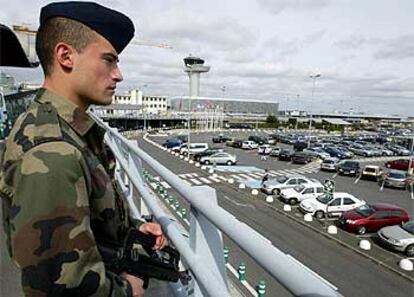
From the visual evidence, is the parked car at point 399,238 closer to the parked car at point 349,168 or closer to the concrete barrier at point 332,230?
the concrete barrier at point 332,230

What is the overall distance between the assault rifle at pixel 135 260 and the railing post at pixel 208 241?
0.41ft

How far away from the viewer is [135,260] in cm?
138

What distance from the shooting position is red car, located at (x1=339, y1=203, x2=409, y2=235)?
671 inches

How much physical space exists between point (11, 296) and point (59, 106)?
6.92 ft

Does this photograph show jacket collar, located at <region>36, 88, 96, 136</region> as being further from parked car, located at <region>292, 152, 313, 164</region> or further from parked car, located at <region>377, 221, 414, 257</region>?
parked car, located at <region>292, 152, 313, 164</region>

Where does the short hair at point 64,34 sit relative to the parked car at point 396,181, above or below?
above

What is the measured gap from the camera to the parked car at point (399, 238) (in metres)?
14.4

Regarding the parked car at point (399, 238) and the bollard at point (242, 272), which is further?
the parked car at point (399, 238)

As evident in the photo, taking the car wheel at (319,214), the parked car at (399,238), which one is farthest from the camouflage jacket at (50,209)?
the car wheel at (319,214)

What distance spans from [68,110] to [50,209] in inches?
16.1

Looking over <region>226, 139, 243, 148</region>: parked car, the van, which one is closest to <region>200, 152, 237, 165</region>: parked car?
the van

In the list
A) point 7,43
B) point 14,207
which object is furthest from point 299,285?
point 7,43

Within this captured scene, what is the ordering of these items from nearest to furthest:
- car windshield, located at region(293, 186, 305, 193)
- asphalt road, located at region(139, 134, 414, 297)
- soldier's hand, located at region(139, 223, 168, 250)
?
soldier's hand, located at region(139, 223, 168, 250)
asphalt road, located at region(139, 134, 414, 297)
car windshield, located at region(293, 186, 305, 193)

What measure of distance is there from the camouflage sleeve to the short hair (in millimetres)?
387
